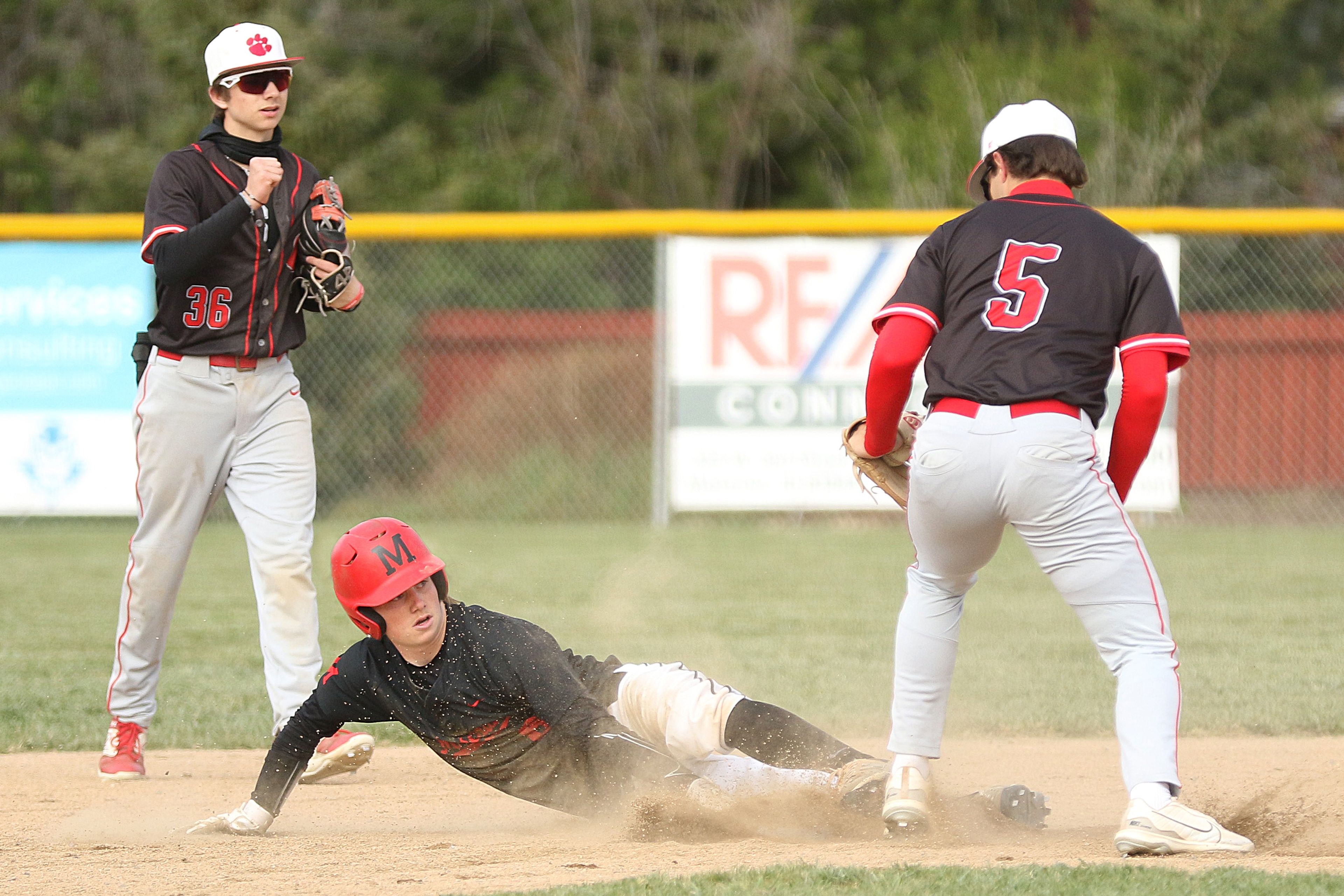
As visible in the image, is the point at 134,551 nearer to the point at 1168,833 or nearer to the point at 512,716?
the point at 512,716

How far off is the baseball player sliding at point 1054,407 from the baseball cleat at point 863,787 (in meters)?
0.12

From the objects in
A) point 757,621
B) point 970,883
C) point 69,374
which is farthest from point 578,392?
point 970,883

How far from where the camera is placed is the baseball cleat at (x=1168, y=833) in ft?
10.8

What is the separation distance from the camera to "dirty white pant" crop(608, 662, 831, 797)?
3.92 metres

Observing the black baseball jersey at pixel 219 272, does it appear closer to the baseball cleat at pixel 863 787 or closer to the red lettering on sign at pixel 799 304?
the baseball cleat at pixel 863 787

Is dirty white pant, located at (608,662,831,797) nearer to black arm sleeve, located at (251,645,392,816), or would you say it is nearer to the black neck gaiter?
black arm sleeve, located at (251,645,392,816)

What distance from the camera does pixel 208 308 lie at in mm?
4652

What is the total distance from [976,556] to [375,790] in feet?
6.96

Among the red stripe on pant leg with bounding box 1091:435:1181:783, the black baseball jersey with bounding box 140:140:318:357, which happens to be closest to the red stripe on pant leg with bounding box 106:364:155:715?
the black baseball jersey with bounding box 140:140:318:357

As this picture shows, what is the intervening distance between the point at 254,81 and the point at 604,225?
6.32 metres

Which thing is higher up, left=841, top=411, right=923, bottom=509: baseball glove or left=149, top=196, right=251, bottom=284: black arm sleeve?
left=149, top=196, right=251, bottom=284: black arm sleeve

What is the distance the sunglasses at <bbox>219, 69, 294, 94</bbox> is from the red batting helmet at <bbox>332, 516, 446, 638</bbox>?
163 centimetres

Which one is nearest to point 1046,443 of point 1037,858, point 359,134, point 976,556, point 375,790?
point 976,556

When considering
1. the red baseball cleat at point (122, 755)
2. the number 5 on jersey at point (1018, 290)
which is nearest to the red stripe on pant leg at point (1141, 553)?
the number 5 on jersey at point (1018, 290)
